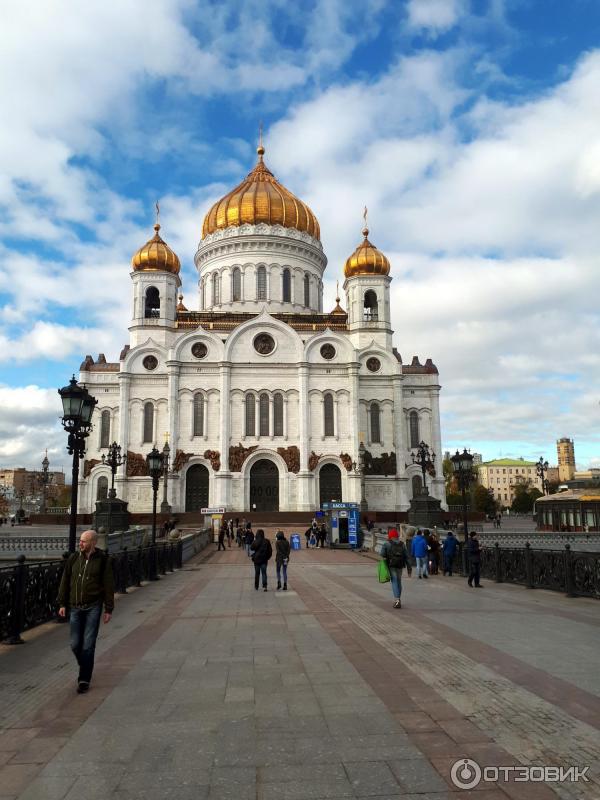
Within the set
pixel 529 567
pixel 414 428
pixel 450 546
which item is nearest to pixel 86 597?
pixel 529 567

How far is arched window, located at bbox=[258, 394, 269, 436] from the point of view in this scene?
4648cm

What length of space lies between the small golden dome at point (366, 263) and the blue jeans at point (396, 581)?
4120 centimetres

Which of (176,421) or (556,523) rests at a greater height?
(176,421)

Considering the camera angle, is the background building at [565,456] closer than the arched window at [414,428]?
No

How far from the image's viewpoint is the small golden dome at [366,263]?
50.4 m

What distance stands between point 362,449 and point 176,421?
13.8 m

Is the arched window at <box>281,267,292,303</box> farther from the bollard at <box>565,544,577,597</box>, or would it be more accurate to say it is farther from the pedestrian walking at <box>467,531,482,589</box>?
the bollard at <box>565,544,577,597</box>

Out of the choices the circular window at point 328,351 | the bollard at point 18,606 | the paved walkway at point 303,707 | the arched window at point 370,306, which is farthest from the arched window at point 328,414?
the bollard at point 18,606

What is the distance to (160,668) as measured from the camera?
23.2 ft

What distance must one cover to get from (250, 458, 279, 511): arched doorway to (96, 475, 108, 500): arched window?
425 inches

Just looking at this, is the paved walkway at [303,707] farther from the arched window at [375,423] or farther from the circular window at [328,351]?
the circular window at [328,351]

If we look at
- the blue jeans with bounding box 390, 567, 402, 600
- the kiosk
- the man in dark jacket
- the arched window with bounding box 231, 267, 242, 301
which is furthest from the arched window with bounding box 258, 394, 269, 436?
the man in dark jacket

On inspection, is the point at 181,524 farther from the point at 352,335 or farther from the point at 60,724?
the point at 60,724

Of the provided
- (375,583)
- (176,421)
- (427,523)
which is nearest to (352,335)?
(176,421)
